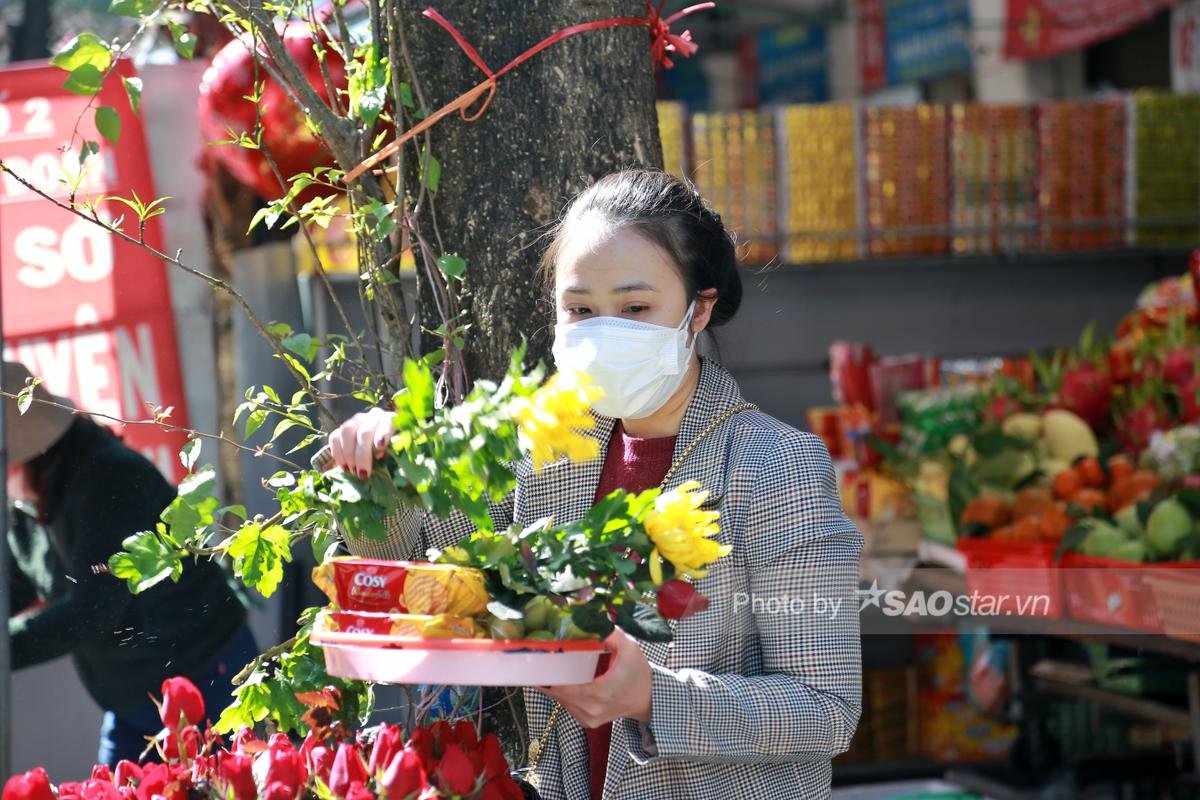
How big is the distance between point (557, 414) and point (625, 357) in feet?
1.06

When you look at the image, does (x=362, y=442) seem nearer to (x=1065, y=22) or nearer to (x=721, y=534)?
(x=721, y=534)

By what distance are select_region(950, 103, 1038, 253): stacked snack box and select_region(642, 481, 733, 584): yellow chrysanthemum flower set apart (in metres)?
4.52

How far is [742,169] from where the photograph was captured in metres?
5.34

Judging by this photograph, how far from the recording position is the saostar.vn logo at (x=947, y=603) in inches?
124

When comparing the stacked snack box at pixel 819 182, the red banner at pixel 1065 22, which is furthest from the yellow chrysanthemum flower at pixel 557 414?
the red banner at pixel 1065 22

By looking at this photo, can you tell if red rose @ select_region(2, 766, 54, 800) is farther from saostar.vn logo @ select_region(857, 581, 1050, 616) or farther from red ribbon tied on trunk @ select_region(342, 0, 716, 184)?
saostar.vn logo @ select_region(857, 581, 1050, 616)

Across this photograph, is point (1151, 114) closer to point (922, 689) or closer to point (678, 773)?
point (922, 689)

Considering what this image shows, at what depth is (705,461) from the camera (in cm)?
149

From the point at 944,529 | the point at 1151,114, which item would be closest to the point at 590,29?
the point at 944,529

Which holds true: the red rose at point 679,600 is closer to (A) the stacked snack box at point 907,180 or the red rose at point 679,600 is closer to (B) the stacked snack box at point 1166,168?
(A) the stacked snack box at point 907,180

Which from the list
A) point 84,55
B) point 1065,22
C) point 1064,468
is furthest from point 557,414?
point 1065,22

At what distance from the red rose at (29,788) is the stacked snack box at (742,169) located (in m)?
4.25

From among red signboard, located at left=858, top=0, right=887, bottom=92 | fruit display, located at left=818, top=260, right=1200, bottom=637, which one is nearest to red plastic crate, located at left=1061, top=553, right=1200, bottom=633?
fruit display, located at left=818, top=260, right=1200, bottom=637

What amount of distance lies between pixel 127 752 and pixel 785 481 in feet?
4.56
